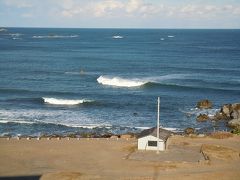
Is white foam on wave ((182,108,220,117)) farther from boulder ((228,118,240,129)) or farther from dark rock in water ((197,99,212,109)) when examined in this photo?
boulder ((228,118,240,129))

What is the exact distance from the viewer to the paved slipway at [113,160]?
2916 cm

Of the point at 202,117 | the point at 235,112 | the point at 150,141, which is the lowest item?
Result: the point at 202,117

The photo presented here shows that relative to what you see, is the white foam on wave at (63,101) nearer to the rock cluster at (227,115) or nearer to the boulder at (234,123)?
the rock cluster at (227,115)

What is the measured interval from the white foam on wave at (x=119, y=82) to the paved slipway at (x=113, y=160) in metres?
32.4

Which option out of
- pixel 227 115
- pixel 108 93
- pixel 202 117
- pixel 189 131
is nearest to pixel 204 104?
pixel 227 115

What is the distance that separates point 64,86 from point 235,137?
35.3 m

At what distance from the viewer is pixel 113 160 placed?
32469 millimetres

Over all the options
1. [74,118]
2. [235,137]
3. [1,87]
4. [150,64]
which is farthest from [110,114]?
[150,64]

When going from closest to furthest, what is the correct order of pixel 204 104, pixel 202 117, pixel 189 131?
1. pixel 189 131
2. pixel 202 117
3. pixel 204 104

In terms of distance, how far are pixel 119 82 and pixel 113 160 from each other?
40.5m

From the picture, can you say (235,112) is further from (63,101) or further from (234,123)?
(63,101)

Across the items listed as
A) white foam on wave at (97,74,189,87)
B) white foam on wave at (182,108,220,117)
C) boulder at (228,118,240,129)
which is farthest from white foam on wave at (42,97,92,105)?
boulder at (228,118,240,129)

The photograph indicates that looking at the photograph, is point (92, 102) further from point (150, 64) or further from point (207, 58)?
point (207, 58)

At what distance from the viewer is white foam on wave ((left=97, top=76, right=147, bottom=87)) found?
233 ft
